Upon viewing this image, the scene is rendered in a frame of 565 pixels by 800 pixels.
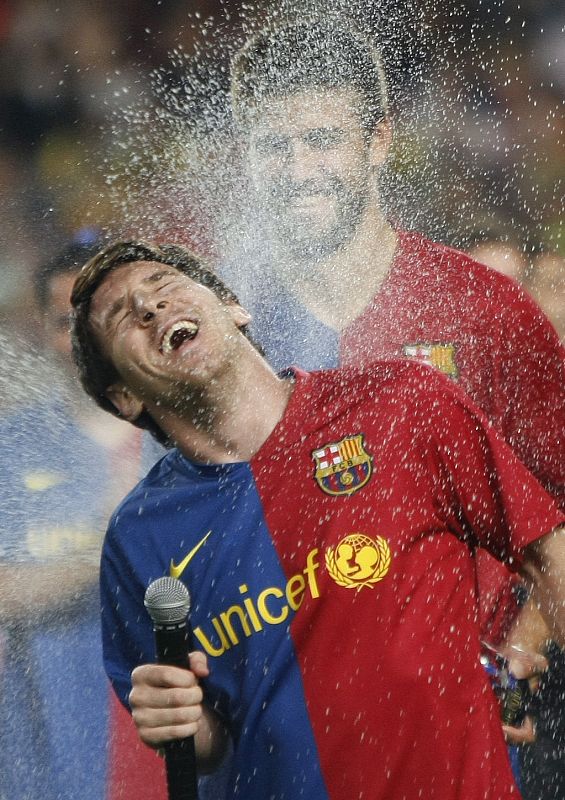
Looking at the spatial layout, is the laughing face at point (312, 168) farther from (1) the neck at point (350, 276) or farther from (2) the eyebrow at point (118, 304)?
(2) the eyebrow at point (118, 304)

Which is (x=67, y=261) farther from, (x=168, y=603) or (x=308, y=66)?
(x=168, y=603)

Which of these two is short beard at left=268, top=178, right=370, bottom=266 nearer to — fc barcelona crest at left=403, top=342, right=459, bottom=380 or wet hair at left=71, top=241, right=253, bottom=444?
fc barcelona crest at left=403, top=342, right=459, bottom=380

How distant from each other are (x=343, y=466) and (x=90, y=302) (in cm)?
53

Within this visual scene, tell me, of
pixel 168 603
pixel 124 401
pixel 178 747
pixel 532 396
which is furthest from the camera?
pixel 532 396

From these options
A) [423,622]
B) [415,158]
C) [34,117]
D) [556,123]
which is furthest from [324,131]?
[423,622]

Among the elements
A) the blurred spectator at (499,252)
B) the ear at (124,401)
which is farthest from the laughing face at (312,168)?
the ear at (124,401)

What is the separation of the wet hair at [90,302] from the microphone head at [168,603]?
461mm

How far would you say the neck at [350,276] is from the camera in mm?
1955

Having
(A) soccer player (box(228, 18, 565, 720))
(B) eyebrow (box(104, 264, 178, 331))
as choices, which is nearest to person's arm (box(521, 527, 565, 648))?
(A) soccer player (box(228, 18, 565, 720))

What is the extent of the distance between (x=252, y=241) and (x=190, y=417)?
2.09ft

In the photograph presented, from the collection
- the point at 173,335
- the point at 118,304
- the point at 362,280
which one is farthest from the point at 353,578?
the point at 362,280

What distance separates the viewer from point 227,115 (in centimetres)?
230

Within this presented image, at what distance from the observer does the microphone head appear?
1.24 meters

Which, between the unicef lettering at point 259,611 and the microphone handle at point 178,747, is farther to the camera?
the unicef lettering at point 259,611
